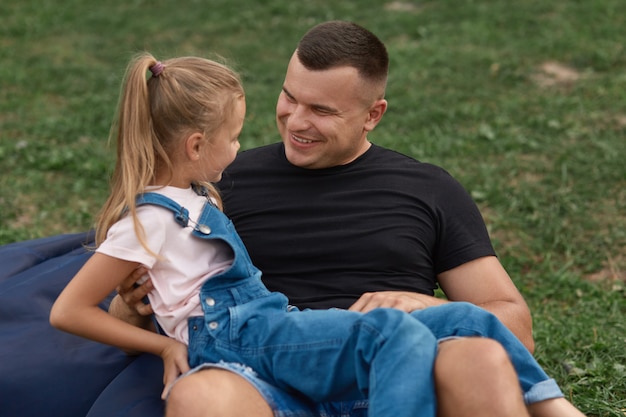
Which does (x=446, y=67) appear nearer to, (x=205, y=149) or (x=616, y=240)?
(x=616, y=240)

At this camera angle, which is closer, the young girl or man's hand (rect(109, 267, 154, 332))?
the young girl

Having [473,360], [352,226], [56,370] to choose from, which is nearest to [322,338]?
[473,360]

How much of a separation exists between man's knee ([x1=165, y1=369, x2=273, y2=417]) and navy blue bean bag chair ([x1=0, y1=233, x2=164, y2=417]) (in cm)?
40

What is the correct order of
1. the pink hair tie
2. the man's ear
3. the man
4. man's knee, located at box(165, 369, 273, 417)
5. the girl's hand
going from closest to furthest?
1. man's knee, located at box(165, 369, 273, 417)
2. the girl's hand
3. the pink hair tie
4. the man
5. the man's ear

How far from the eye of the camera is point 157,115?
2.99 metres

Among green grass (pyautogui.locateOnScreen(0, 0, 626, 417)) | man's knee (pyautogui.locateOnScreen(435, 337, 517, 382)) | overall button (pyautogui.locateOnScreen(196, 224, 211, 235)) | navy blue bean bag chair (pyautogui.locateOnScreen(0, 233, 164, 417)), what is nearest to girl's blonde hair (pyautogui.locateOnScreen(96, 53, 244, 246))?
overall button (pyautogui.locateOnScreen(196, 224, 211, 235))

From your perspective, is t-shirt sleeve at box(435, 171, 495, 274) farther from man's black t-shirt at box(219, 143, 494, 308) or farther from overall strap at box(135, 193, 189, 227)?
overall strap at box(135, 193, 189, 227)

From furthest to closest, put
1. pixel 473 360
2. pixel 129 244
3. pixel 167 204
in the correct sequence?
pixel 167 204 → pixel 129 244 → pixel 473 360

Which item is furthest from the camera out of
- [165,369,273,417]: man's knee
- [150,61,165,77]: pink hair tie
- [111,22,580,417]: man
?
[111,22,580,417]: man

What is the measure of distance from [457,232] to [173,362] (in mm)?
1280

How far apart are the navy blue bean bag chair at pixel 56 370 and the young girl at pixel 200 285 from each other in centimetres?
28

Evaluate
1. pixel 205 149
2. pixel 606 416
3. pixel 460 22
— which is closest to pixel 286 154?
pixel 205 149

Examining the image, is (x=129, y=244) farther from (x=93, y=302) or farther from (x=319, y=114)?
(x=319, y=114)

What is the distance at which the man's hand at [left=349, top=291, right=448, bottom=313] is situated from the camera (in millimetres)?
3125
